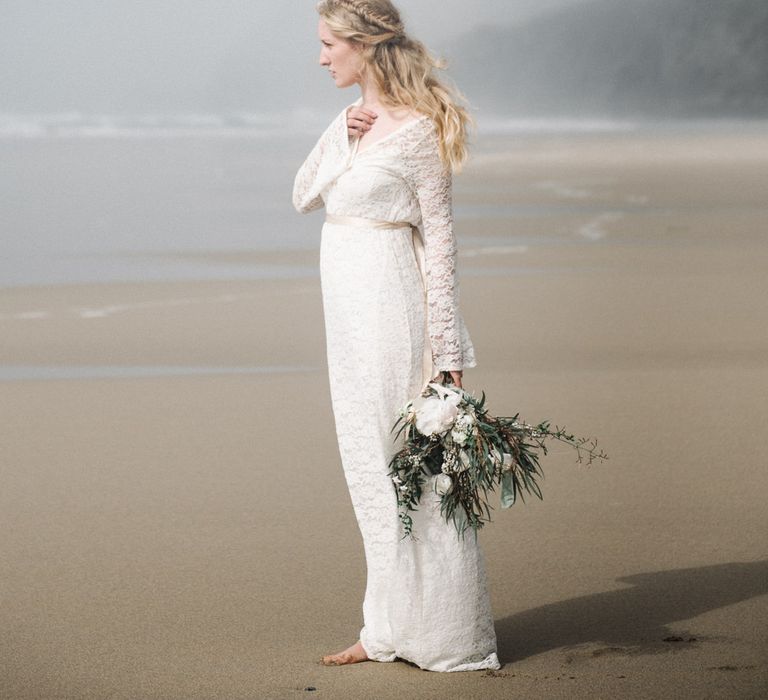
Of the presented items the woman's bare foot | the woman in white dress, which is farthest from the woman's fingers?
the woman's bare foot

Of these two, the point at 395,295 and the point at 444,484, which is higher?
the point at 395,295

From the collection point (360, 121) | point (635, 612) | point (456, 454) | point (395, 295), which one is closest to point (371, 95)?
point (360, 121)

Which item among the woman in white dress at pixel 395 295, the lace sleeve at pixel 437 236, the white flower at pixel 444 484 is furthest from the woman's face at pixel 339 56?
the white flower at pixel 444 484

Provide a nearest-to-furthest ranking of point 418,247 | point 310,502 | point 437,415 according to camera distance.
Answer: point 437,415
point 418,247
point 310,502

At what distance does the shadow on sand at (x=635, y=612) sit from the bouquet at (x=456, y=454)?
62 centimetres

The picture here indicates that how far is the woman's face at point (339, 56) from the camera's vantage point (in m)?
4.42

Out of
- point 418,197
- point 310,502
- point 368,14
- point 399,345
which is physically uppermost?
point 368,14

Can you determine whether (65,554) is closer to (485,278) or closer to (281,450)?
(281,450)

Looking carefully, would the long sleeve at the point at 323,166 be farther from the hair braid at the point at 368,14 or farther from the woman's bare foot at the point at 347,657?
the woman's bare foot at the point at 347,657

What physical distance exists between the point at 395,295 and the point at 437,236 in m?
0.22

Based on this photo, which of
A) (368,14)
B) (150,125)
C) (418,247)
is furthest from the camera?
(150,125)

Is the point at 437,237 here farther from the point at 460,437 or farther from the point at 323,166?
the point at 460,437

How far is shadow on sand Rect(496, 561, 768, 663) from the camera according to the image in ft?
15.6

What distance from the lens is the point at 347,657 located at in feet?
14.9
